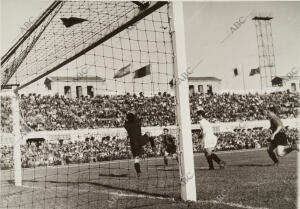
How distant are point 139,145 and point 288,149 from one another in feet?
13.2

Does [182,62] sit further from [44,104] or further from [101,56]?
[44,104]

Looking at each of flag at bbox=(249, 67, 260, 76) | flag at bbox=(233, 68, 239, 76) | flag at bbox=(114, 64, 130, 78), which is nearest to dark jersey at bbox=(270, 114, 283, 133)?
flag at bbox=(114, 64, 130, 78)

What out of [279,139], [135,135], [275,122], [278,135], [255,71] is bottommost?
[279,139]

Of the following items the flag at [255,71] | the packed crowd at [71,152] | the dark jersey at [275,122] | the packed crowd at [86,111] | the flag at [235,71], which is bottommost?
the packed crowd at [71,152]

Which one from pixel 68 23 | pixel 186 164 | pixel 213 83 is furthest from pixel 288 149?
pixel 213 83

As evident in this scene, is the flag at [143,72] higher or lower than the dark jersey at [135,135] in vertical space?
higher

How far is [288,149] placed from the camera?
32.3 ft

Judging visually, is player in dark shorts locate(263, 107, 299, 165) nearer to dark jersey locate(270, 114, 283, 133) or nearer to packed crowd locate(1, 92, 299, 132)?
dark jersey locate(270, 114, 283, 133)

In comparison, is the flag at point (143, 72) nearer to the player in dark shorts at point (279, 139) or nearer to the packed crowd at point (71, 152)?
the player in dark shorts at point (279, 139)

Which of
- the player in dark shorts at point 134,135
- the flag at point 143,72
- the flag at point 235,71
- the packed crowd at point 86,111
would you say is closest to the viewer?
the flag at point 143,72

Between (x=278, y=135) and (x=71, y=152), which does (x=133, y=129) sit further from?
(x=71, y=152)

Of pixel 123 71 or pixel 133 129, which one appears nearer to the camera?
pixel 123 71

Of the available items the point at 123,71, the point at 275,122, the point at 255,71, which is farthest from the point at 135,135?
the point at 255,71

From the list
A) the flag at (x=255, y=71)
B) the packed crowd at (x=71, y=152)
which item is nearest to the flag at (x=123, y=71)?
the packed crowd at (x=71, y=152)
